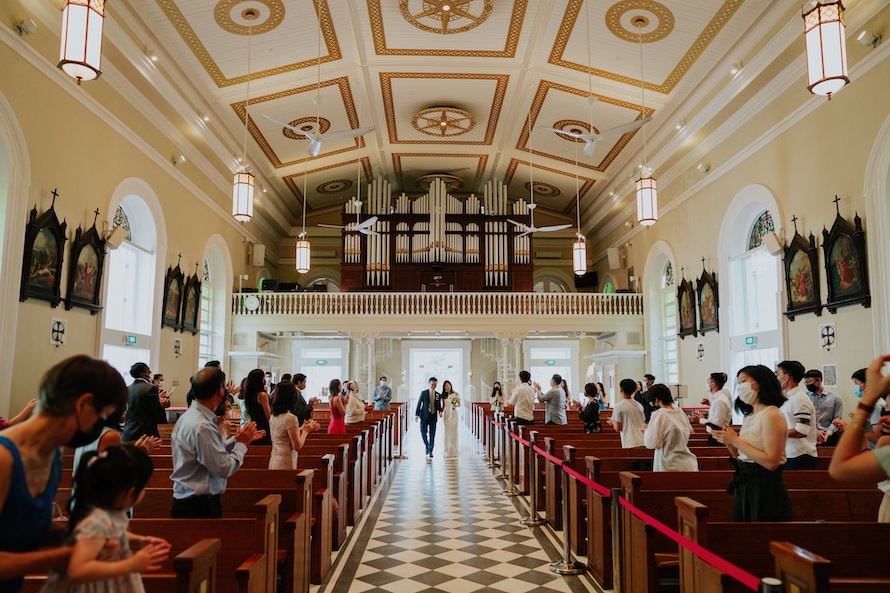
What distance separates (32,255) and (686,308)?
11334 mm

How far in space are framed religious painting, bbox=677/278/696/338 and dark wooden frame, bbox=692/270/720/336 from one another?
0.24 metres

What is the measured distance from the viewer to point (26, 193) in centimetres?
782

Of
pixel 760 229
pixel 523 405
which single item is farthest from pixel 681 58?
pixel 523 405

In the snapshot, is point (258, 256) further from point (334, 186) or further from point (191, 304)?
point (191, 304)

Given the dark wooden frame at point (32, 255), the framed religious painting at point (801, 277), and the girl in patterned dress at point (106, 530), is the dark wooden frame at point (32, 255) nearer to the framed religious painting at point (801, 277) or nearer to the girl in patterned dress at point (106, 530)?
the girl in patterned dress at point (106, 530)

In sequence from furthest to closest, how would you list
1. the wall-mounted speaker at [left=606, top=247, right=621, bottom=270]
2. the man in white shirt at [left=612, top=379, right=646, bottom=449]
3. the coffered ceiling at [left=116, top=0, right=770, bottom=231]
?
the wall-mounted speaker at [left=606, top=247, right=621, bottom=270] < the coffered ceiling at [left=116, top=0, right=770, bottom=231] < the man in white shirt at [left=612, top=379, right=646, bottom=449]

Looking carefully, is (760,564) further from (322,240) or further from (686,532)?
(322,240)

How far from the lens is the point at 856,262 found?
7.98 m

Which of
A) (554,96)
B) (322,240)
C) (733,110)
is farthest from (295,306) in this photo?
(733,110)

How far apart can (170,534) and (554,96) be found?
12.2 m

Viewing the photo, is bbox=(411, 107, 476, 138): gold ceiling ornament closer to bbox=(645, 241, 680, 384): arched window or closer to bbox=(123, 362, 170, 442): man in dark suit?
bbox=(645, 241, 680, 384): arched window

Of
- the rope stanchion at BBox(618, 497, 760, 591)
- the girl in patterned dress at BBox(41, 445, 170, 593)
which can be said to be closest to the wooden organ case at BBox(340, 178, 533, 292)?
the rope stanchion at BBox(618, 497, 760, 591)

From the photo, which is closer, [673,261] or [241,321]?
[673,261]

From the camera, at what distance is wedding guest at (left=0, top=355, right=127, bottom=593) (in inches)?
64.7
